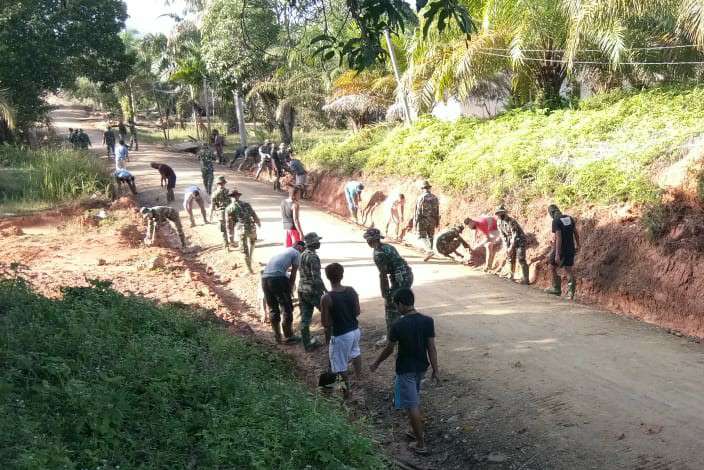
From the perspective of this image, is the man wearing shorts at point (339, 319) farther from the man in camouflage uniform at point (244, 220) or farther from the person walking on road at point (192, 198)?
the person walking on road at point (192, 198)

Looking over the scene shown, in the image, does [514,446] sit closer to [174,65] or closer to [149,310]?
[149,310]

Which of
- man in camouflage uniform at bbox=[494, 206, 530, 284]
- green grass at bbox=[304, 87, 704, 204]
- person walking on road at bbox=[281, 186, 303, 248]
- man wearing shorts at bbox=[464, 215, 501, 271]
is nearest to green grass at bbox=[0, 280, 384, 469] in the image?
person walking on road at bbox=[281, 186, 303, 248]

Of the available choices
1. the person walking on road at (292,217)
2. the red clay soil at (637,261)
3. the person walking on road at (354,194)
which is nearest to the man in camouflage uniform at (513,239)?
the red clay soil at (637,261)

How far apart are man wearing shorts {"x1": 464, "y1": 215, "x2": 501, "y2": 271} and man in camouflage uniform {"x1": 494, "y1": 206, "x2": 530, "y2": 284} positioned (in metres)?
0.88

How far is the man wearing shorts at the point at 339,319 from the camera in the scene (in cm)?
760

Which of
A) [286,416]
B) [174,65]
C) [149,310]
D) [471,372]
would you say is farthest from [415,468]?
[174,65]

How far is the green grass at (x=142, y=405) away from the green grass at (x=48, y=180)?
44.1 ft

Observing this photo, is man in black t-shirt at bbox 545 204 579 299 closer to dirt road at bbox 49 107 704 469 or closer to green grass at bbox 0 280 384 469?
dirt road at bbox 49 107 704 469

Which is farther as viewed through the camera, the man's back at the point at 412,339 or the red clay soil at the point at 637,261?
the red clay soil at the point at 637,261

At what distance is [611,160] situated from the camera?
488 inches

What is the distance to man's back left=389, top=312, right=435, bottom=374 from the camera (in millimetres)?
6426

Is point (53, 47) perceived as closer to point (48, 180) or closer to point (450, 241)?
point (48, 180)

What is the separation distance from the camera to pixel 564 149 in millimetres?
13836

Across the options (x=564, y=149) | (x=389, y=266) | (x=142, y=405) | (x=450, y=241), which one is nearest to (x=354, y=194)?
(x=450, y=241)
